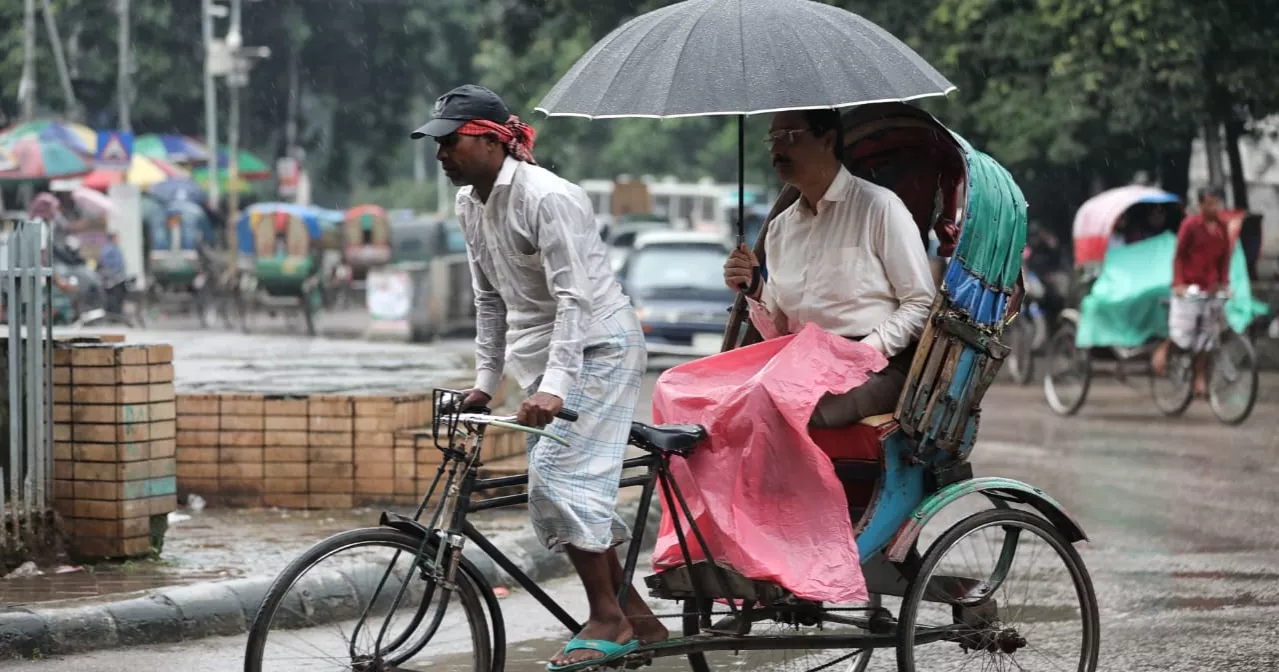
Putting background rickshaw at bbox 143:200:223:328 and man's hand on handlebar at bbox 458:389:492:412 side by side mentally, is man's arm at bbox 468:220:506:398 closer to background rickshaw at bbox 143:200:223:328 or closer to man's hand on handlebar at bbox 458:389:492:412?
man's hand on handlebar at bbox 458:389:492:412

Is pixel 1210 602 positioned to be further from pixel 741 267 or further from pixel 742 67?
pixel 742 67

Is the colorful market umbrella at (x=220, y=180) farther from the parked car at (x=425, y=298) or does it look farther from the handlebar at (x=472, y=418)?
the handlebar at (x=472, y=418)

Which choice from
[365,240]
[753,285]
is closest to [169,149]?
[365,240]

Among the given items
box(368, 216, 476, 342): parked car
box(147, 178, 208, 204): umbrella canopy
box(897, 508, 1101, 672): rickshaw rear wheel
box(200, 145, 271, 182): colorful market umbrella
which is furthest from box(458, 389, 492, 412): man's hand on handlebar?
box(200, 145, 271, 182): colorful market umbrella

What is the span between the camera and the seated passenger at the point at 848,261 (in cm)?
495

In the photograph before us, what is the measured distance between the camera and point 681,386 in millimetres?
4914

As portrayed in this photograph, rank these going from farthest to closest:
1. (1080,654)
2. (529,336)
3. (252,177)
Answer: (252,177) < (1080,654) < (529,336)

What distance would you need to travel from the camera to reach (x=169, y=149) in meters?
44.0

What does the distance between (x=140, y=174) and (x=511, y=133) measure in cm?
3450

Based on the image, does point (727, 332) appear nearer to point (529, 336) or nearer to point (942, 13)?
point (529, 336)

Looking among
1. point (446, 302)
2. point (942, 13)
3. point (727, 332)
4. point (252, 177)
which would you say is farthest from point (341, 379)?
point (252, 177)

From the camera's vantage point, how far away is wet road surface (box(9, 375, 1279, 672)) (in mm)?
5738

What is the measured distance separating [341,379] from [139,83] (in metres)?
42.5

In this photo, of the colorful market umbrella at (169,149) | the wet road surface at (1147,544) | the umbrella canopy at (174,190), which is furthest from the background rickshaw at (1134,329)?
the umbrella canopy at (174,190)
